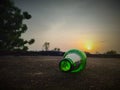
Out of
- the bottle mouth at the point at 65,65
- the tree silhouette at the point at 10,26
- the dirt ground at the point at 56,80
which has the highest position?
the tree silhouette at the point at 10,26

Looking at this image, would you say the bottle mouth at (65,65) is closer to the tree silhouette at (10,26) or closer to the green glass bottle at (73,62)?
the green glass bottle at (73,62)

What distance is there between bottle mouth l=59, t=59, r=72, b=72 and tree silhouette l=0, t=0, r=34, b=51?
1830 centimetres

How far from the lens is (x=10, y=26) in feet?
67.3

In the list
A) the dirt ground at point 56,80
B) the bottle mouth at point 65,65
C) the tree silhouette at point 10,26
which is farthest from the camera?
the tree silhouette at point 10,26

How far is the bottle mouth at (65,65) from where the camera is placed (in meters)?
2.53

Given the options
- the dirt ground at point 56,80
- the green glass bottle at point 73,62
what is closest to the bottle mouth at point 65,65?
the green glass bottle at point 73,62

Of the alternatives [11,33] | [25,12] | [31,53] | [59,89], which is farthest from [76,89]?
[25,12]

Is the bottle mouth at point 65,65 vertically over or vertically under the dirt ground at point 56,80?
over

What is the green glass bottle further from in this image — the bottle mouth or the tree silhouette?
the tree silhouette

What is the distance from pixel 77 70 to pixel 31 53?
7.74m

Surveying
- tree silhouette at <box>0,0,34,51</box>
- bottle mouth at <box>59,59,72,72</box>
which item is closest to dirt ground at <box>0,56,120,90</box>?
bottle mouth at <box>59,59,72,72</box>

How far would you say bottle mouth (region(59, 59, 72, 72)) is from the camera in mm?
2534

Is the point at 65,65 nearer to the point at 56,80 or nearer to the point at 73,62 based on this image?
the point at 73,62

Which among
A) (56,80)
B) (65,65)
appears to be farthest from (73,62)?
(56,80)
